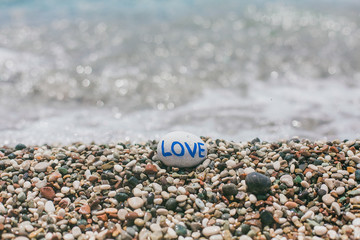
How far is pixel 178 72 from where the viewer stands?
25.6ft

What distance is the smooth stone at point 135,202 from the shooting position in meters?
3.46

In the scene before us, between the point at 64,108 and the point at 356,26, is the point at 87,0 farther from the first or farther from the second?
the point at 356,26

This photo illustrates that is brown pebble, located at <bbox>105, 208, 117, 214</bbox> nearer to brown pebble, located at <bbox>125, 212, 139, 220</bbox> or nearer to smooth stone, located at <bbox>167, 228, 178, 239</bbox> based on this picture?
brown pebble, located at <bbox>125, 212, 139, 220</bbox>

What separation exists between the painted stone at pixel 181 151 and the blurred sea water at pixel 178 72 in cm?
142

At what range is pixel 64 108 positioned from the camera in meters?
6.53

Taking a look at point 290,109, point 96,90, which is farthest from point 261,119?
point 96,90

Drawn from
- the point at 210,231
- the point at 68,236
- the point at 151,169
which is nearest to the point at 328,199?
the point at 210,231

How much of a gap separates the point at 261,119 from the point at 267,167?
2136mm

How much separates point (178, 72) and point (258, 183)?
4645 mm

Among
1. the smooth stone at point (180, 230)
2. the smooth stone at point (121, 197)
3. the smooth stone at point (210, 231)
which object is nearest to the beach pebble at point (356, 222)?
the smooth stone at point (210, 231)

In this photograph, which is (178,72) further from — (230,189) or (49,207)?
(49,207)

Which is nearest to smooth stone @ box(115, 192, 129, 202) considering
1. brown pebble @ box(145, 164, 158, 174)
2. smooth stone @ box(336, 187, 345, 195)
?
brown pebble @ box(145, 164, 158, 174)

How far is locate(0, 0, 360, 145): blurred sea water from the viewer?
5836mm

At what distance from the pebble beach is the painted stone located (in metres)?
0.09
